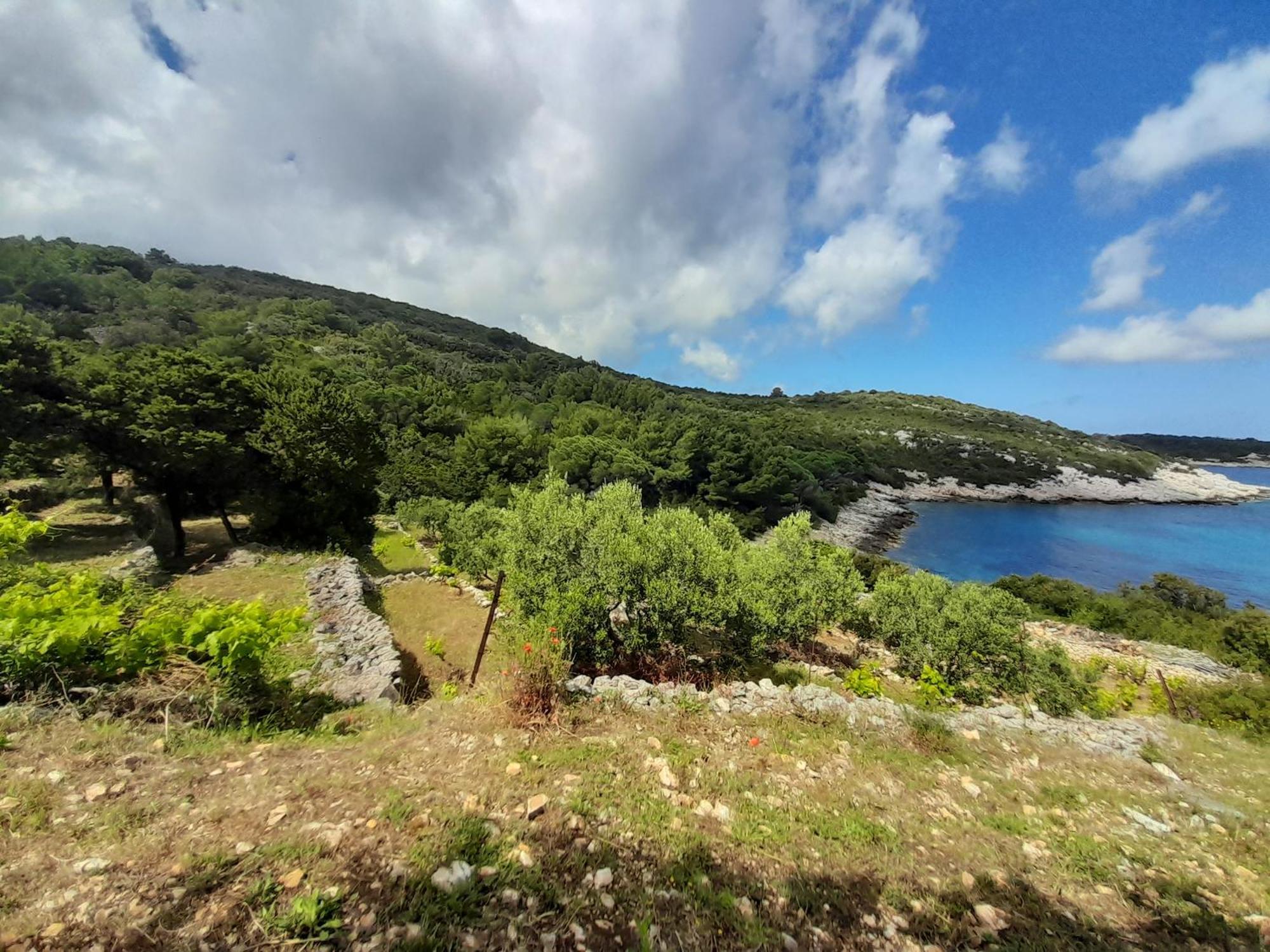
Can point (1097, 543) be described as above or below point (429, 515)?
below

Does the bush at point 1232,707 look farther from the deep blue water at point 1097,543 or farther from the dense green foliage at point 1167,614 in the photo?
the deep blue water at point 1097,543

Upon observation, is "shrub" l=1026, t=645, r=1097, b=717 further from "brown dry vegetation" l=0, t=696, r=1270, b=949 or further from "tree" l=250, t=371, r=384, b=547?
"tree" l=250, t=371, r=384, b=547

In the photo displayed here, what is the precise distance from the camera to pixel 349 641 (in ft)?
41.8

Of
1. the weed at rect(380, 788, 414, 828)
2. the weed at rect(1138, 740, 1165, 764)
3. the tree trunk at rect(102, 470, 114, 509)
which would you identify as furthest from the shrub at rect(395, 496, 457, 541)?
the weed at rect(1138, 740, 1165, 764)

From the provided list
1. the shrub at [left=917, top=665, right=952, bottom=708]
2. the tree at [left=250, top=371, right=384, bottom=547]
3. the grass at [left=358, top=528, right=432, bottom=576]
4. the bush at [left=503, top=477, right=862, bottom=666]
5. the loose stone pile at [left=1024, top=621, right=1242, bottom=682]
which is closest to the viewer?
the bush at [left=503, top=477, right=862, bottom=666]

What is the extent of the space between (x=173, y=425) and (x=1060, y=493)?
415 feet

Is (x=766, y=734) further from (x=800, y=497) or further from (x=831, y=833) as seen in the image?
(x=800, y=497)

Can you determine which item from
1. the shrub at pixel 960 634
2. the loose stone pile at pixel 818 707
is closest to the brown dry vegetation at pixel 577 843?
the loose stone pile at pixel 818 707

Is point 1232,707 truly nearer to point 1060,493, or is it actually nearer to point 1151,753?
point 1151,753

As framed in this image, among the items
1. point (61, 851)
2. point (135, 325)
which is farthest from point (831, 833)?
point (135, 325)

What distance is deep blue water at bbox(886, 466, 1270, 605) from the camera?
49969 millimetres

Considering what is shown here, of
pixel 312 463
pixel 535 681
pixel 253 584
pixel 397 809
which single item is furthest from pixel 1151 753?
pixel 312 463

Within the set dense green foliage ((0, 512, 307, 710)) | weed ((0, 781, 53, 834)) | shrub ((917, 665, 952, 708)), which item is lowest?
shrub ((917, 665, 952, 708))

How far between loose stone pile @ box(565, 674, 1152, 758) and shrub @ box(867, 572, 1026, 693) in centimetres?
478
